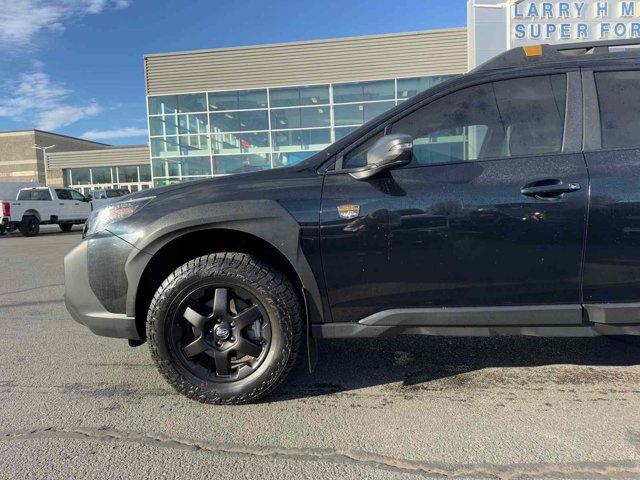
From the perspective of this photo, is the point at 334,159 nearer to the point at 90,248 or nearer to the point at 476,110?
the point at 476,110

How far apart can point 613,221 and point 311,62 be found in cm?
1931

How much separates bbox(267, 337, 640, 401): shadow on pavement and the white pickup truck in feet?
58.6

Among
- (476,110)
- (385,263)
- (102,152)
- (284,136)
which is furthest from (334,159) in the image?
(102,152)

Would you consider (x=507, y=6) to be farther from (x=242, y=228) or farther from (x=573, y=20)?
(x=242, y=228)

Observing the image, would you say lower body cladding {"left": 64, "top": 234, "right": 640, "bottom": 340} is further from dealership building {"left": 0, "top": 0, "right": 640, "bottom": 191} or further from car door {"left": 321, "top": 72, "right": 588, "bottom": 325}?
dealership building {"left": 0, "top": 0, "right": 640, "bottom": 191}

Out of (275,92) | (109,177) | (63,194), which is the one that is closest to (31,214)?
(63,194)

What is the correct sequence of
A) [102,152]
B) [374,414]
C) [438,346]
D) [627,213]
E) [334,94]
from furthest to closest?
[102,152] < [334,94] < [438,346] < [374,414] < [627,213]

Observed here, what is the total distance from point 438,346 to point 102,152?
3711cm

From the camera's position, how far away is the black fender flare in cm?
284

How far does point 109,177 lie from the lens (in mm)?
36094

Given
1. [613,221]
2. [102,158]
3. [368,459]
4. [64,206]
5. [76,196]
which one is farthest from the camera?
[102,158]

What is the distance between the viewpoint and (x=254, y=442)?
103 inches

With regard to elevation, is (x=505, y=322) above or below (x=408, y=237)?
below

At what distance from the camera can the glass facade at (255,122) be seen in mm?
20156
